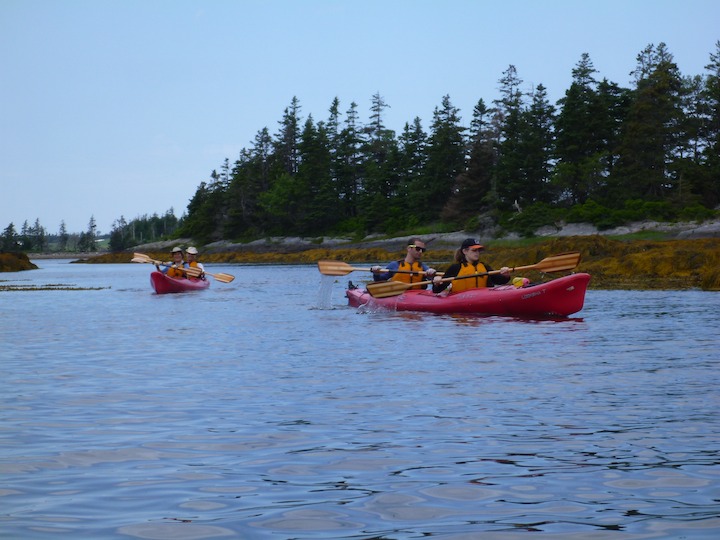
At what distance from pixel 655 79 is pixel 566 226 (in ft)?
44.7

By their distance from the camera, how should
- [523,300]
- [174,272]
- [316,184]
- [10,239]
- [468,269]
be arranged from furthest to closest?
1. [10,239]
2. [316,184]
3. [174,272]
4. [468,269]
5. [523,300]

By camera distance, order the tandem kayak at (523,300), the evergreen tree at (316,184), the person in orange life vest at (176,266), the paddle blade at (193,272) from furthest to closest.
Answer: the evergreen tree at (316,184), the paddle blade at (193,272), the person in orange life vest at (176,266), the tandem kayak at (523,300)

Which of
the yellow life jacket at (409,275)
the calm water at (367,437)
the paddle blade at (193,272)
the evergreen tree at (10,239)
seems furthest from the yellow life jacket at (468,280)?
the evergreen tree at (10,239)

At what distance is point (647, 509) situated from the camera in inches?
162

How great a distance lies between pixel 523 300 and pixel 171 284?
49.7 feet

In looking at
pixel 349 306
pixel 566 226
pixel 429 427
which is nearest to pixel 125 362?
pixel 429 427

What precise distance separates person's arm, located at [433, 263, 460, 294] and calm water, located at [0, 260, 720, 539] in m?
4.18

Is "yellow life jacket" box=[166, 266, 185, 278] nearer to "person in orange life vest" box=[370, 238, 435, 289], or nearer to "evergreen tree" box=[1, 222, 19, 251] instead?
"person in orange life vest" box=[370, 238, 435, 289]

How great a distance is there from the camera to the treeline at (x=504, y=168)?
57.1m

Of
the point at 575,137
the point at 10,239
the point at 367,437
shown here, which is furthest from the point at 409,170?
the point at 10,239

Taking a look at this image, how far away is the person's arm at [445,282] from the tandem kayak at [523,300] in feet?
1.41

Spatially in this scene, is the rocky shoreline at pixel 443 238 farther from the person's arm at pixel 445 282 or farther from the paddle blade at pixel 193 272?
the person's arm at pixel 445 282

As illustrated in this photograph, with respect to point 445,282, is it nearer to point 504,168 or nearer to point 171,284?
point 171,284

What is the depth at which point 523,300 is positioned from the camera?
52.0 ft
